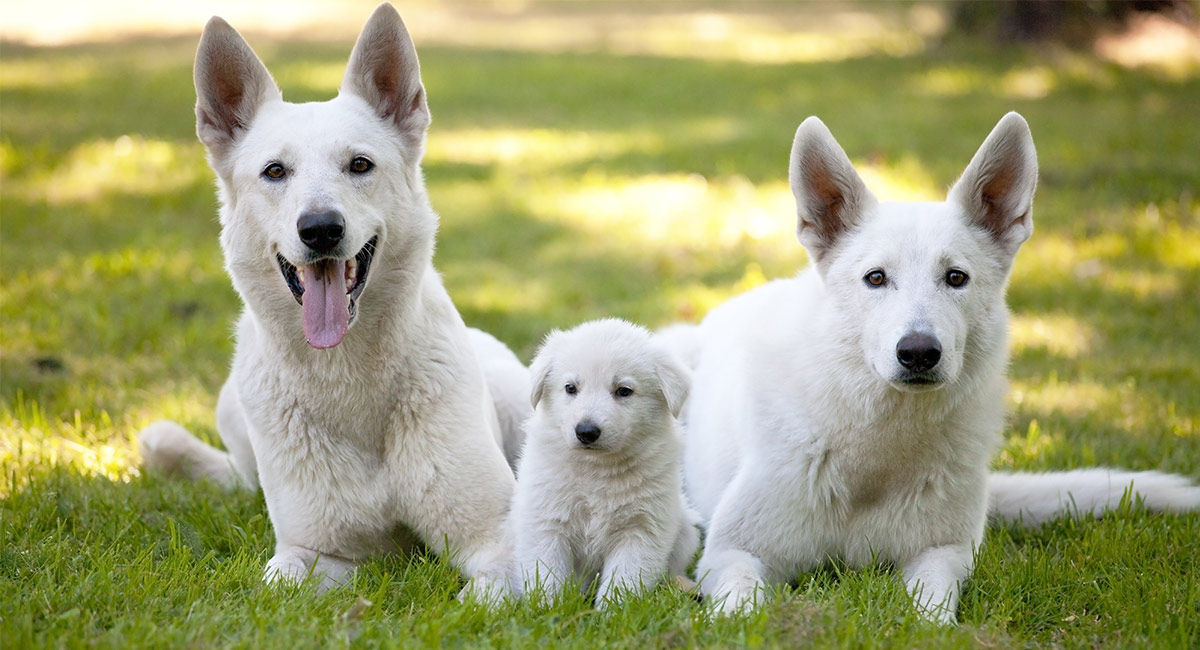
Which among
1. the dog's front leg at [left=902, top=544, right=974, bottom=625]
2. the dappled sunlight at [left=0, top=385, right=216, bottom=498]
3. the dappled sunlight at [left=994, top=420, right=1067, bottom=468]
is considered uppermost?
the dog's front leg at [left=902, top=544, right=974, bottom=625]

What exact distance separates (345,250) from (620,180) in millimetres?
7145

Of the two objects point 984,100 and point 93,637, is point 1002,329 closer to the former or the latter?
point 93,637

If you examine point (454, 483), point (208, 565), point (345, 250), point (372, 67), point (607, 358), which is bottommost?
point (208, 565)

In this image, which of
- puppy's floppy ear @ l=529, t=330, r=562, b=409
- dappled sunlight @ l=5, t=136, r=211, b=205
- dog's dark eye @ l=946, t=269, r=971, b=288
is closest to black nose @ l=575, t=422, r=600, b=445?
puppy's floppy ear @ l=529, t=330, r=562, b=409

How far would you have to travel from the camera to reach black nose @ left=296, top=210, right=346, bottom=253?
3.81 meters

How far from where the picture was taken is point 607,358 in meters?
4.23

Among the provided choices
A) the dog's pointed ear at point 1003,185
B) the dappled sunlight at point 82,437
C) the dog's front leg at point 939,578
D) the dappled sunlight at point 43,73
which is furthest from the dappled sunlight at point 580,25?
the dog's front leg at point 939,578

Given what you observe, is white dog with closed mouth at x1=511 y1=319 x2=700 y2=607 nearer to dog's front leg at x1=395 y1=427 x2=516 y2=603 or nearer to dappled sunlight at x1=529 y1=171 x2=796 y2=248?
dog's front leg at x1=395 y1=427 x2=516 y2=603

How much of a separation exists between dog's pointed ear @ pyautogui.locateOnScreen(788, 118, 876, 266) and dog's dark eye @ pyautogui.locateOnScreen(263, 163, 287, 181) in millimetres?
1896

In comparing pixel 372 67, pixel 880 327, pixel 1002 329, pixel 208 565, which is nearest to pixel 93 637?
pixel 208 565

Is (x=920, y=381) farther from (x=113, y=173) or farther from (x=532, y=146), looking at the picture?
(x=532, y=146)

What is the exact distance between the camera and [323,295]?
13.2ft

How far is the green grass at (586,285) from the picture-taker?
3.74 meters

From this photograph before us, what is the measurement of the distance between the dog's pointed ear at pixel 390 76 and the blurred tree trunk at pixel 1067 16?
50.8ft
